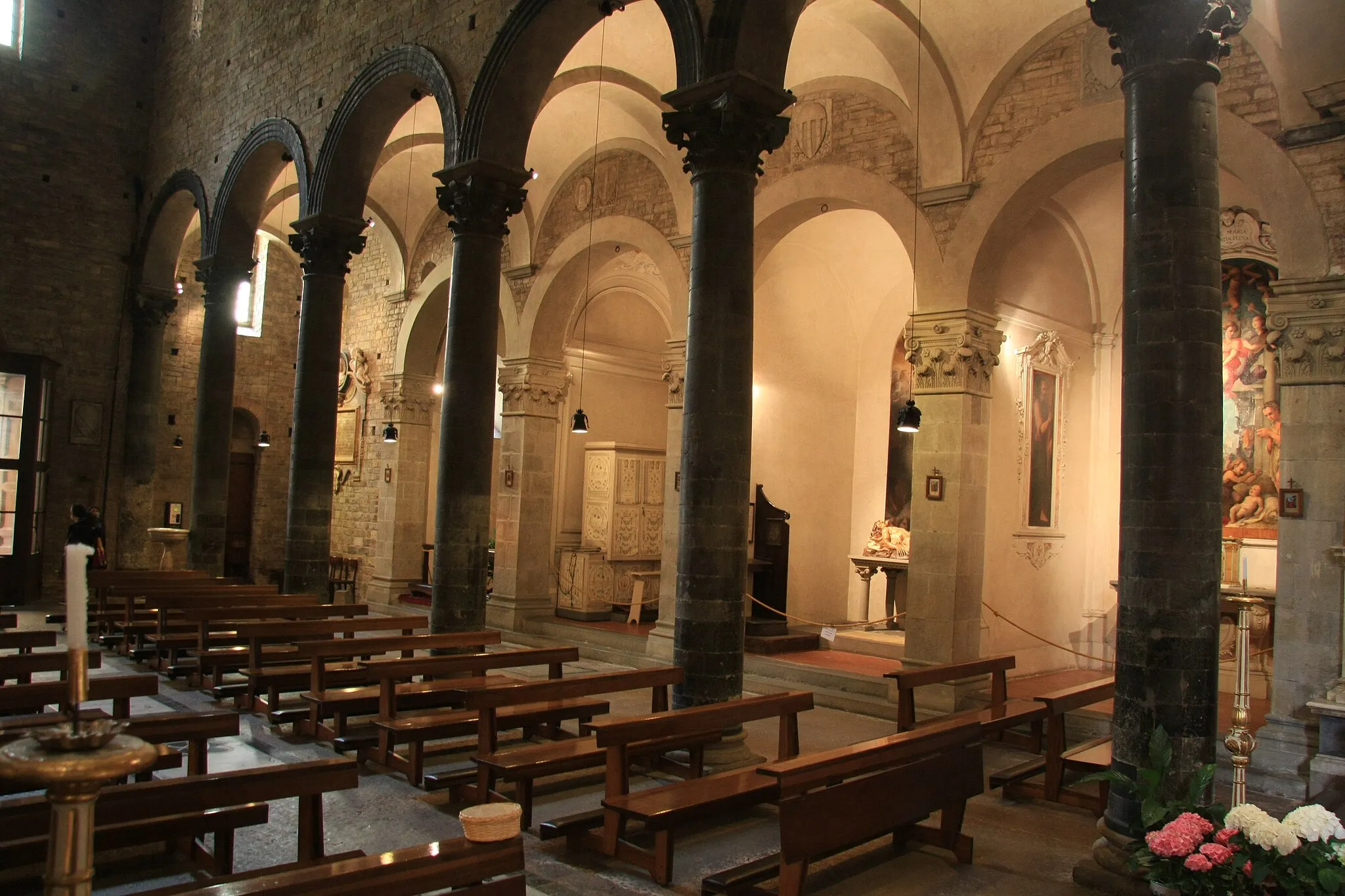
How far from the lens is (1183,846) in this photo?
12.3 feet

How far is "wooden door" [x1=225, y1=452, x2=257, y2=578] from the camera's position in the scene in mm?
20875

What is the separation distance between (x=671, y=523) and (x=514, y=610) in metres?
3.50

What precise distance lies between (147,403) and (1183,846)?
738 inches

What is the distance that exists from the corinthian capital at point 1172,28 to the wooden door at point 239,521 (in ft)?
64.6

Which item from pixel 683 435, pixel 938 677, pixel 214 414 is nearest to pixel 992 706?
pixel 938 677

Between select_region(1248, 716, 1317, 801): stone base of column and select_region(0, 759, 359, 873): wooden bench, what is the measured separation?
6.76 metres

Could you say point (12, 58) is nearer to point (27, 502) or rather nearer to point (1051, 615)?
point (27, 502)

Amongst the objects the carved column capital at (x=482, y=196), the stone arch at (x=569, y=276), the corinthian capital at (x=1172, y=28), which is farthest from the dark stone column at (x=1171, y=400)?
the stone arch at (x=569, y=276)

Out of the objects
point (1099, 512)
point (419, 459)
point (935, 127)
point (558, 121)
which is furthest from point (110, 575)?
point (1099, 512)

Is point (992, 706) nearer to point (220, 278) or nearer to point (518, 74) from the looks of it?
point (518, 74)

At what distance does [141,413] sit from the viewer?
59.9 ft

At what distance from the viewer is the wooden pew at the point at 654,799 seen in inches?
183

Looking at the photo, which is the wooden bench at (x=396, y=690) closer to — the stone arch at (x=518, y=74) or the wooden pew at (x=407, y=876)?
the wooden pew at (x=407, y=876)

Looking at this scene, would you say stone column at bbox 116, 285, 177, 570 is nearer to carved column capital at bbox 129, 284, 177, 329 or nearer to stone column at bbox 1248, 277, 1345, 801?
carved column capital at bbox 129, 284, 177, 329
